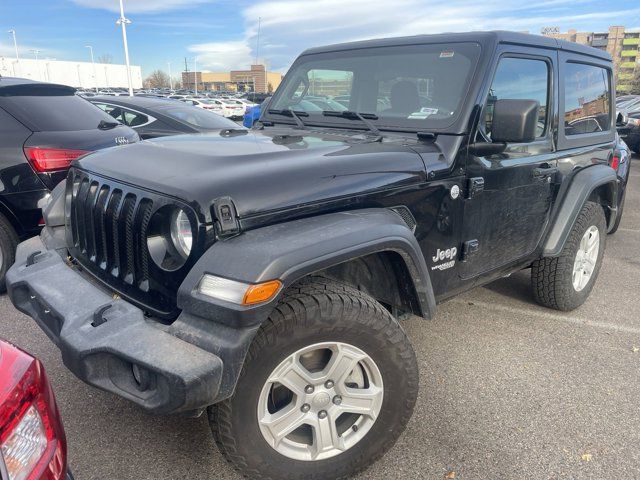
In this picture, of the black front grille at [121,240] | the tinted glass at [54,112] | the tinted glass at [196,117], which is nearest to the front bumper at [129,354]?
the black front grille at [121,240]

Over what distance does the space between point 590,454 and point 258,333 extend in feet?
5.89

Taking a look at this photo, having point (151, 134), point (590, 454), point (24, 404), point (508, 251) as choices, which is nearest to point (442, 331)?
point (508, 251)

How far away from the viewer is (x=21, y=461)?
130 centimetres

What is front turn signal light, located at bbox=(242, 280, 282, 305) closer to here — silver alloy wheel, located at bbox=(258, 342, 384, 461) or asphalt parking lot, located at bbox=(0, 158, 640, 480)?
silver alloy wheel, located at bbox=(258, 342, 384, 461)

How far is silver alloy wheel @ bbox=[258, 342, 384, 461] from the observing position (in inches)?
82.4

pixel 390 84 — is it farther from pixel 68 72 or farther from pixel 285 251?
pixel 68 72

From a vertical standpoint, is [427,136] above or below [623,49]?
below

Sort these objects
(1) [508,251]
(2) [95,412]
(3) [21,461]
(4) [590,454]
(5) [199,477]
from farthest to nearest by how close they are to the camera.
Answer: (1) [508,251]
(2) [95,412]
(4) [590,454]
(5) [199,477]
(3) [21,461]

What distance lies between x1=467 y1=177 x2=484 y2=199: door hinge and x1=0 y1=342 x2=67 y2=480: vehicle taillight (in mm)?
2186

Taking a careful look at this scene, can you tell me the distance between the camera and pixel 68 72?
8319cm

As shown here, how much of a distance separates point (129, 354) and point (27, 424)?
1.50 ft

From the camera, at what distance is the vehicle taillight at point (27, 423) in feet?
4.19

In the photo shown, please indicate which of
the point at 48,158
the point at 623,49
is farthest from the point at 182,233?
the point at 623,49

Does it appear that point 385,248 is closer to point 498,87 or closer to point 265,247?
point 265,247
